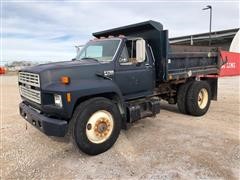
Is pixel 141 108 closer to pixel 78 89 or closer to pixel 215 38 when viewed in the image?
pixel 78 89

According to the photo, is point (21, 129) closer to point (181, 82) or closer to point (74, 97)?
point (74, 97)

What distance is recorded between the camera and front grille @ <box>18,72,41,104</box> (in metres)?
4.40

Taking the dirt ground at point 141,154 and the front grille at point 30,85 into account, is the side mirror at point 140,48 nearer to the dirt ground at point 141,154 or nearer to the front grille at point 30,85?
the dirt ground at point 141,154

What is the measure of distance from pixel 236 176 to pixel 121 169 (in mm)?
1741

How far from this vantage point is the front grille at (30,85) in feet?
14.4

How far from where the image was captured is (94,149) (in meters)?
4.45

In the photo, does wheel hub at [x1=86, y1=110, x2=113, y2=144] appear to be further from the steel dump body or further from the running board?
the steel dump body

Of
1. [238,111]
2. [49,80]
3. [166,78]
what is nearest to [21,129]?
[49,80]

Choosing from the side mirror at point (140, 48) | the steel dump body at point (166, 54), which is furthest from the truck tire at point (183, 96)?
the side mirror at point (140, 48)

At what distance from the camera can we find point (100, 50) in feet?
18.0

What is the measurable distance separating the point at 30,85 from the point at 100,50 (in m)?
1.71

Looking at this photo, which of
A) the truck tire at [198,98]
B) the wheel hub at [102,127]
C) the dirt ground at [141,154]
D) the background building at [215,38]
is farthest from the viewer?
the background building at [215,38]

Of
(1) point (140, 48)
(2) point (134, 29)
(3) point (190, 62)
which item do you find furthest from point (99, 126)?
(3) point (190, 62)

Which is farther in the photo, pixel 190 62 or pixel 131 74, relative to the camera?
pixel 190 62
